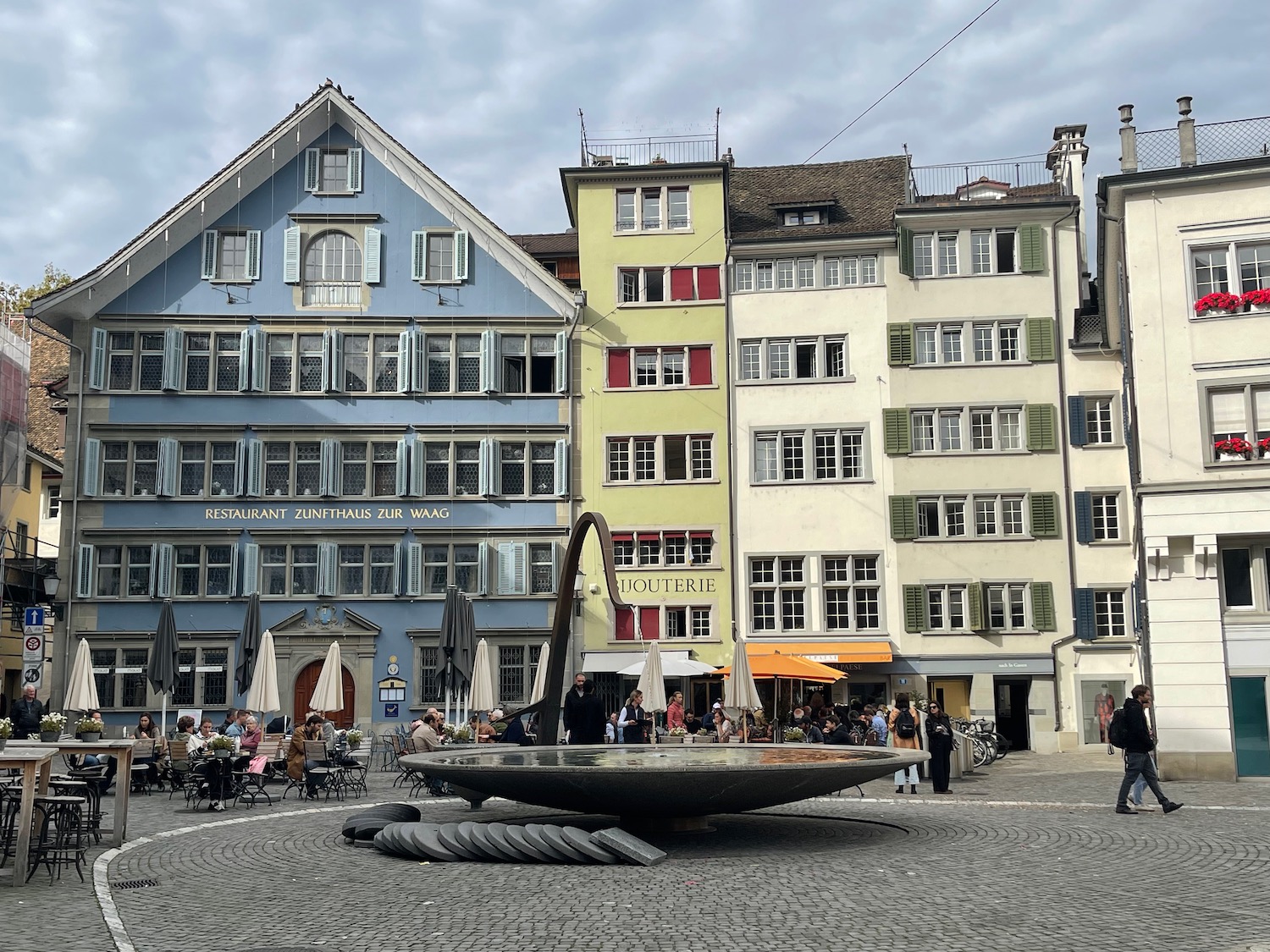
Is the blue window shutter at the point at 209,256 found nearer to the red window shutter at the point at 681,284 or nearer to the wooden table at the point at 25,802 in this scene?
the red window shutter at the point at 681,284

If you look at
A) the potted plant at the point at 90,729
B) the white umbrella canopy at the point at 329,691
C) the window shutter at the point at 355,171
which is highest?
the window shutter at the point at 355,171

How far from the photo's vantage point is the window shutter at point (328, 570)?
3681 centimetres

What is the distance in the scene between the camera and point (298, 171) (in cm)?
3900

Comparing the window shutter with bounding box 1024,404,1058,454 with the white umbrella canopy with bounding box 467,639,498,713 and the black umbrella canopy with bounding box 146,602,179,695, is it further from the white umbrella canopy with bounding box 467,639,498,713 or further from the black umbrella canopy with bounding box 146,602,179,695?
the black umbrella canopy with bounding box 146,602,179,695

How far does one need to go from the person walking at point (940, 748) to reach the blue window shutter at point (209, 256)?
80.9 ft

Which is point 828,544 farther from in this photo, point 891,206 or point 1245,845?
point 1245,845

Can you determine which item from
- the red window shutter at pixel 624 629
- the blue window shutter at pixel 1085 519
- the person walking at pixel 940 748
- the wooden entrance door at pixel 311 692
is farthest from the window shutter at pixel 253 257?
the person walking at pixel 940 748

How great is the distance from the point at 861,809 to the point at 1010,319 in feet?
71.2

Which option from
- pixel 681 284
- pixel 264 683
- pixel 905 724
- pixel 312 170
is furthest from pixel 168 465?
pixel 905 724

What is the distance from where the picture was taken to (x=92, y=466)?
3738 centimetres

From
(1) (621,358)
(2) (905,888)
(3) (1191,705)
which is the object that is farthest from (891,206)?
(2) (905,888)

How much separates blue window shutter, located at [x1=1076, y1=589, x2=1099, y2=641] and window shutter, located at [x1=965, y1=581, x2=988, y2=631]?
234cm

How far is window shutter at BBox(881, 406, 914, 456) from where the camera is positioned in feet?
122

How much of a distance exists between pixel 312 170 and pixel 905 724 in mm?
24002
